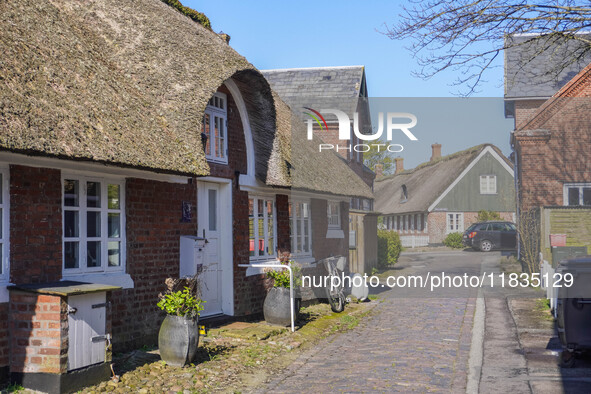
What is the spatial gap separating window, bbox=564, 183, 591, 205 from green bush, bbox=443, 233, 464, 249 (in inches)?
438

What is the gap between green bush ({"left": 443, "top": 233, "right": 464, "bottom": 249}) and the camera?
110 feet

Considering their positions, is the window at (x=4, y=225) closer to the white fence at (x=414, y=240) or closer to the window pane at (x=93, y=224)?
the window pane at (x=93, y=224)

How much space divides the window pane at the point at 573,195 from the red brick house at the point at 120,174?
463 inches

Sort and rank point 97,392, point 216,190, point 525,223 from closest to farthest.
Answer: point 97,392 → point 216,190 → point 525,223

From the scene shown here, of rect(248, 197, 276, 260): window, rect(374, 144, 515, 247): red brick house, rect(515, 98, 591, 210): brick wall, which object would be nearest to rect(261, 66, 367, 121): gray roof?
rect(374, 144, 515, 247): red brick house

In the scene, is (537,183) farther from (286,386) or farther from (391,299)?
(286,386)

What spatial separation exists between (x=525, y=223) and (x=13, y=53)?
1713cm

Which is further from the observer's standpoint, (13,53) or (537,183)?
(537,183)

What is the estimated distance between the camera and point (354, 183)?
1869cm

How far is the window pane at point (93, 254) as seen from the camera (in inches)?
341

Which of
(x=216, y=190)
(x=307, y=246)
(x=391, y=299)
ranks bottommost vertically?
(x=391, y=299)

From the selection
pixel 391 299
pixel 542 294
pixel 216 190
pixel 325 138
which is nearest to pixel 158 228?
pixel 216 190

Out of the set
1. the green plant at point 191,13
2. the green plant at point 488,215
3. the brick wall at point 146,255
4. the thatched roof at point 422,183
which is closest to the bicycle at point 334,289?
the brick wall at point 146,255

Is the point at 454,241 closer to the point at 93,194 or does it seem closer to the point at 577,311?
the point at 577,311
